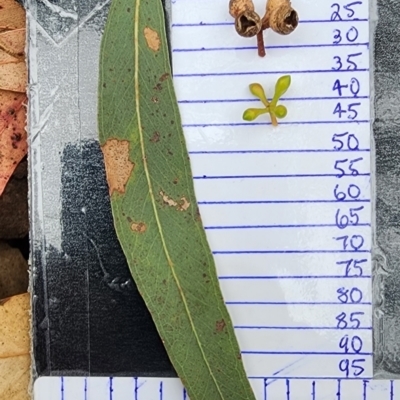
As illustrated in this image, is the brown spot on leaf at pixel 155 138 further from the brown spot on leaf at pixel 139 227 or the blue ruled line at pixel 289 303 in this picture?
the blue ruled line at pixel 289 303

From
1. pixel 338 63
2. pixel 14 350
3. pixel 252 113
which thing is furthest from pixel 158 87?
pixel 14 350

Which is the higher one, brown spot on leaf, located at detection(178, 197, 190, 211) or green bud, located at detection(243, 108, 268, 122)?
green bud, located at detection(243, 108, 268, 122)

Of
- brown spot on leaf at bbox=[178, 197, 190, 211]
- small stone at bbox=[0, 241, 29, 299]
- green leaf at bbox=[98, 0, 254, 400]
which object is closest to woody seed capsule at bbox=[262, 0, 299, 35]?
green leaf at bbox=[98, 0, 254, 400]

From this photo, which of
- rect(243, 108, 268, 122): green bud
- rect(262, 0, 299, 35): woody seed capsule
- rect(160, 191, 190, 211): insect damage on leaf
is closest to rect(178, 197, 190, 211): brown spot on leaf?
rect(160, 191, 190, 211): insect damage on leaf

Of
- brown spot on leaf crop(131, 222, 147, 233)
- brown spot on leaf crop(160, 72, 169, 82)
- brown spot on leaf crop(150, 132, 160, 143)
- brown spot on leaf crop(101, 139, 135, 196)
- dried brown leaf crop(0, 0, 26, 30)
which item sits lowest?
brown spot on leaf crop(131, 222, 147, 233)

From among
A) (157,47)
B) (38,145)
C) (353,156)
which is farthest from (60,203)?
(353,156)

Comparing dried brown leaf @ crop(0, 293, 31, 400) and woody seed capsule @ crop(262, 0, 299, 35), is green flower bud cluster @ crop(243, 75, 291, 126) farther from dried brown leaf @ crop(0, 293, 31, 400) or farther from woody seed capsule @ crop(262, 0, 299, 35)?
dried brown leaf @ crop(0, 293, 31, 400)
